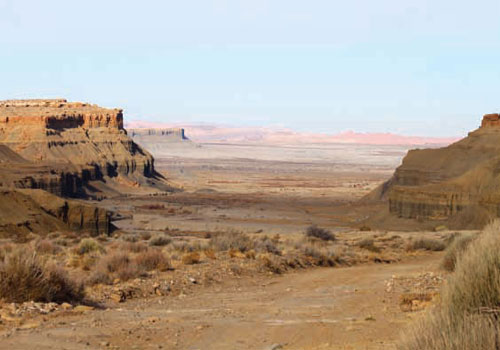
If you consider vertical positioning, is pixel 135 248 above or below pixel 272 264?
Answer: above

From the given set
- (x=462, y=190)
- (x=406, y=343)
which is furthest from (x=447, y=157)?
(x=406, y=343)

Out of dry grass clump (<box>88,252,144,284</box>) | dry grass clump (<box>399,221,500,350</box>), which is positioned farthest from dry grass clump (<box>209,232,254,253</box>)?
dry grass clump (<box>399,221,500,350</box>)

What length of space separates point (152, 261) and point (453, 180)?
42.3 m

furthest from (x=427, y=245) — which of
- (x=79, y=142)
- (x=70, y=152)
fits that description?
(x=79, y=142)

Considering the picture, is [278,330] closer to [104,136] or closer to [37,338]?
[37,338]

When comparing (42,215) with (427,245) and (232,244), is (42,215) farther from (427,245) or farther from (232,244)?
(427,245)

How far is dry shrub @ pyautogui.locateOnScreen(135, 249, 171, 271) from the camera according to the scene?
19.3 meters

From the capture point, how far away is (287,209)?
270 feet

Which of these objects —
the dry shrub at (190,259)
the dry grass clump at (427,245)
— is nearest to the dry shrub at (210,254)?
the dry shrub at (190,259)

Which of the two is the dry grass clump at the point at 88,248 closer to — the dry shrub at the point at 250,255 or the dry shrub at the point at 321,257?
the dry shrub at the point at 250,255

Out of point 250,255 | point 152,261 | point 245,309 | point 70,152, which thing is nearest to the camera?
point 245,309

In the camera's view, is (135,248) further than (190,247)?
No

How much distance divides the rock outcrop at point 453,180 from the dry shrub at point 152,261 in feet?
101

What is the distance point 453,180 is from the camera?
57.7m
